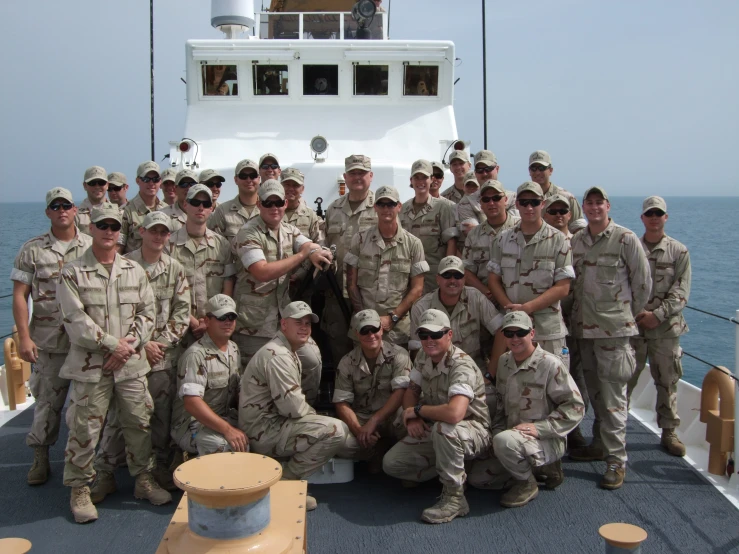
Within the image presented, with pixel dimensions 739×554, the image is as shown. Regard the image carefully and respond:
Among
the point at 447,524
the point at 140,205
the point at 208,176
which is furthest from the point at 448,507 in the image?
the point at 140,205

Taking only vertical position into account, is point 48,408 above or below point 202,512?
below

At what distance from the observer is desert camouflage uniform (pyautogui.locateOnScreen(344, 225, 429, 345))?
500cm

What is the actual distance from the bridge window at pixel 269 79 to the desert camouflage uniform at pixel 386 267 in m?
4.55

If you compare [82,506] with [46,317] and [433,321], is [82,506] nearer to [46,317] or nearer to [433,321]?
[46,317]

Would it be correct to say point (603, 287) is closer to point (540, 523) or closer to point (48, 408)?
point (540, 523)

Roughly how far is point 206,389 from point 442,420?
138 centimetres

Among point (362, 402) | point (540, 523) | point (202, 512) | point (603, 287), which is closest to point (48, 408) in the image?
point (362, 402)

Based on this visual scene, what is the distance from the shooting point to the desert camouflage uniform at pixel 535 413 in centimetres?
428

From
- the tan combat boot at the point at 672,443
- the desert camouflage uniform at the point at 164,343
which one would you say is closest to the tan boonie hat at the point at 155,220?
the desert camouflage uniform at the point at 164,343

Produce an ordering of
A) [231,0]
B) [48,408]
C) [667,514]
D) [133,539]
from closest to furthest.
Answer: [133,539] < [667,514] < [48,408] < [231,0]

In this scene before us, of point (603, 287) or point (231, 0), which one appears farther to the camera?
point (231, 0)

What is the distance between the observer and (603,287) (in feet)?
15.7

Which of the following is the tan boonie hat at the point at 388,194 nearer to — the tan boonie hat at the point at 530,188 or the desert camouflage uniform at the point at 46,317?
the tan boonie hat at the point at 530,188

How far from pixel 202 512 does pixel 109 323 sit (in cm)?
199
